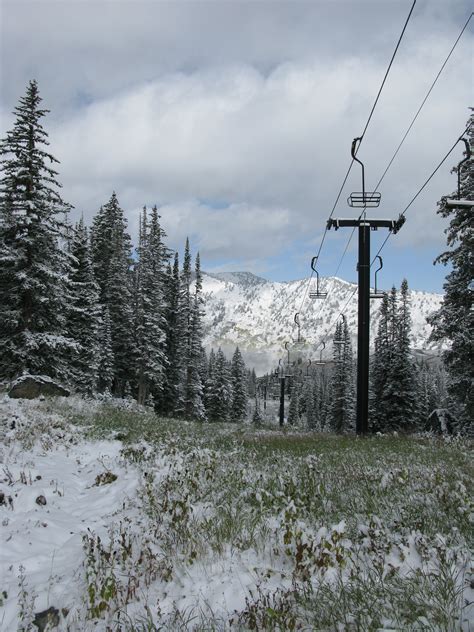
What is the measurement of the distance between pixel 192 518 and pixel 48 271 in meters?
18.8

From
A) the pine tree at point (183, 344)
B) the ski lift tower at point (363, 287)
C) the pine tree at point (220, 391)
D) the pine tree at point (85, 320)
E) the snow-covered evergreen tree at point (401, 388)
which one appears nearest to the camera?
the ski lift tower at point (363, 287)

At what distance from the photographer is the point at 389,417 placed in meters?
42.0

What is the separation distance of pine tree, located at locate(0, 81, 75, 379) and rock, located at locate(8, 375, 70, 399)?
12.1 feet

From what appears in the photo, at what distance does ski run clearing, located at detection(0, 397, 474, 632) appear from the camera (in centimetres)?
351

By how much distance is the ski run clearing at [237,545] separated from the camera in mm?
3510

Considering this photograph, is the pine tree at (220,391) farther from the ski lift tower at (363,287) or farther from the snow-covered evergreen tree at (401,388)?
the ski lift tower at (363,287)

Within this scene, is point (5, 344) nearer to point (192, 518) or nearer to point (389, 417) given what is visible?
point (192, 518)

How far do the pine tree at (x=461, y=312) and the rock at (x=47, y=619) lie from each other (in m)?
19.7

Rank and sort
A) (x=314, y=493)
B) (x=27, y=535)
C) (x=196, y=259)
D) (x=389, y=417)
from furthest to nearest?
1. (x=196, y=259)
2. (x=389, y=417)
3. (x=314, y=493)
4. (x=27, y=535)

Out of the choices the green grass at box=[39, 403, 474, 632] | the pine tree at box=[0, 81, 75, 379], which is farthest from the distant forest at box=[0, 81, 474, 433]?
the green grass at box=[39, 403, 474, 632]

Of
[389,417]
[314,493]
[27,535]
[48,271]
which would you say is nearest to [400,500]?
[314,493]

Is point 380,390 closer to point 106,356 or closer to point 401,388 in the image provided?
point 401,388

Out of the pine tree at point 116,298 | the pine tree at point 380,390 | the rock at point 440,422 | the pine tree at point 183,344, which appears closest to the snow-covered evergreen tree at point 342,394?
the pine tree at point 380,390

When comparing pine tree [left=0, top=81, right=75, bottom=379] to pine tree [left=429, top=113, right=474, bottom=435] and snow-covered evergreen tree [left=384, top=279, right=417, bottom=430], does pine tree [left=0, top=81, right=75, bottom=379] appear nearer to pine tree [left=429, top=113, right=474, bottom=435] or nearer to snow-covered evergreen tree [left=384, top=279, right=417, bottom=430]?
pine tree [left=429, top=113, right=474, bottom=435]
